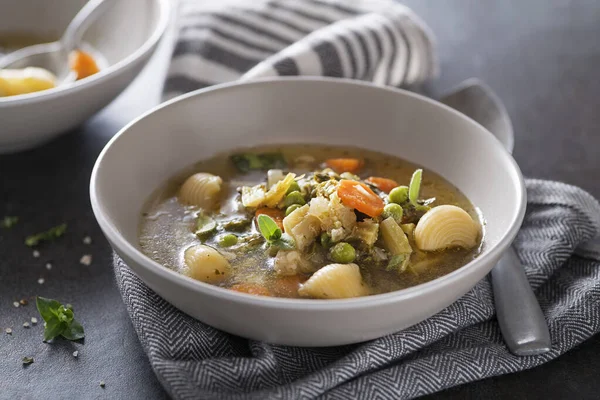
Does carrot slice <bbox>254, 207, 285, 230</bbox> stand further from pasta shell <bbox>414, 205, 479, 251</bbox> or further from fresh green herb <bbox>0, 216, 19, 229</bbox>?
fresh green herb <bbox>0, 216, 19, 229</bbox>

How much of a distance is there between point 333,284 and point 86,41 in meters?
2.19

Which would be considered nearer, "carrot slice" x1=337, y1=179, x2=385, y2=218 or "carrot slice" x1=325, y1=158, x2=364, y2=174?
"carrot slice" x1=337, y1=179, x2=385, y2=218

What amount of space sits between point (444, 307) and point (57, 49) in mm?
2285

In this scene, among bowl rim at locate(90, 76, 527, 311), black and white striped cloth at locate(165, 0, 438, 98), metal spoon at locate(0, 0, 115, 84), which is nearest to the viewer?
bowl rim at locate(90, 76, 527, 311)

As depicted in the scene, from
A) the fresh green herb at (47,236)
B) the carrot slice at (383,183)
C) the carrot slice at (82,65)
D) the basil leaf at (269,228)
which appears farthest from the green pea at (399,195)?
the carrot slice at (82,65)

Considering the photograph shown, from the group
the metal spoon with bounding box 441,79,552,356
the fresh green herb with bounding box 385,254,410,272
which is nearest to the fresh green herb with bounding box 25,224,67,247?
the fresh green herb with bounding box 385,254,410,272

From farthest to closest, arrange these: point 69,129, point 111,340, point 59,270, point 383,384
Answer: point 69,129
point 59,270
point 111,340
point 383,384

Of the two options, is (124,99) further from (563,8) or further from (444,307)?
(563,8)

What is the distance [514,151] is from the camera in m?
3.25

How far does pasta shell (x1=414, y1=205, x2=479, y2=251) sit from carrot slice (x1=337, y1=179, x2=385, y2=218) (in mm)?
139

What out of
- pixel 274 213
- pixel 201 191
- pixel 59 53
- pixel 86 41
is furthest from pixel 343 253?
pixel 86 41

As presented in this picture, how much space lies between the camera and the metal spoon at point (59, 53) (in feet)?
11.3

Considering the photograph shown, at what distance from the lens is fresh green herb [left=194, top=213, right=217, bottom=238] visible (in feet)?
A: 7.80

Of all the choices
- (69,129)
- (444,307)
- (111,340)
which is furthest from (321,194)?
(69,129)
